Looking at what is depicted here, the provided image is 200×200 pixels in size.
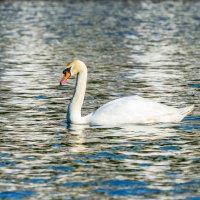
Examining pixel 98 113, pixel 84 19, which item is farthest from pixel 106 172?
pixel 84 19

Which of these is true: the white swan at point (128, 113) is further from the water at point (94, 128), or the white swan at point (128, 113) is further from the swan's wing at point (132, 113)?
the water at point (94, 128)

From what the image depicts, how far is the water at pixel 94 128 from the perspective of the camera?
54.9 ft

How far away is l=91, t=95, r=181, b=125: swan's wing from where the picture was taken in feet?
75.7

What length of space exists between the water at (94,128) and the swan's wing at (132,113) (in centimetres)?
28

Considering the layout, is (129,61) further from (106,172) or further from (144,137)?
(106,172)

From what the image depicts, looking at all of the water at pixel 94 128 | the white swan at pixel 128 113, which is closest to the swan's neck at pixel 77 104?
the white swan at pixel 128 113

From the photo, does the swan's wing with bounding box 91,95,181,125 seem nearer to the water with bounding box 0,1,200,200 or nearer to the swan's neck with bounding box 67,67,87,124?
the water with bounding box 0,1,200,200

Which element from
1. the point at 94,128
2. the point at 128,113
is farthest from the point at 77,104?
the point at 128,113

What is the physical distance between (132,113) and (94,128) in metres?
1.00

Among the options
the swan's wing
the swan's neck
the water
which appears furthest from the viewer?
the swan's neck

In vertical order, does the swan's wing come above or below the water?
above

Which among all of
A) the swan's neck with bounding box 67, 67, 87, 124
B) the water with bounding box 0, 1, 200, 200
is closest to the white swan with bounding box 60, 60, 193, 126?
the swan's neck with bounding box 67, 67, 87, 124

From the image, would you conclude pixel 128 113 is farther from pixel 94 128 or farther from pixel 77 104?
pixel 77 104

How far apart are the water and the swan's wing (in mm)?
277
